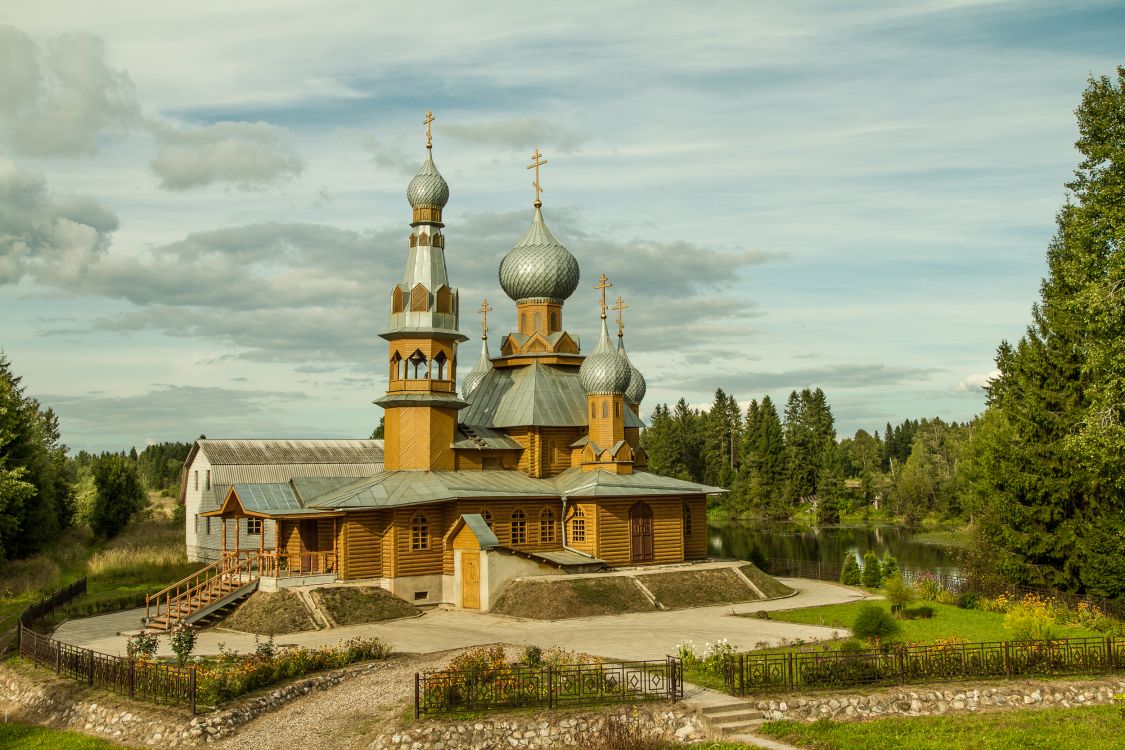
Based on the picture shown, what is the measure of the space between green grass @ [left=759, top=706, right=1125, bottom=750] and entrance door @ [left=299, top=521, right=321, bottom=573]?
18233 millimetres

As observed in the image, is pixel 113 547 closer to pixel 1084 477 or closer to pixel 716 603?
pixel 716 603

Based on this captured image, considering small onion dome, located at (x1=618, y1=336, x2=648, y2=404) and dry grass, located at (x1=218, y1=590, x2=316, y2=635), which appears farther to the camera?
small onion dome, located at (x1=618, y1=336, x2=648, y2=404)

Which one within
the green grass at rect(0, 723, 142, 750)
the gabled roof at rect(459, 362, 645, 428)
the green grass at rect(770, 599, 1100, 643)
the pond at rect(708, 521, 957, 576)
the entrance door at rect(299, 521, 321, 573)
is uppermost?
the gabled roof at rect(459, 362, 645, 428)

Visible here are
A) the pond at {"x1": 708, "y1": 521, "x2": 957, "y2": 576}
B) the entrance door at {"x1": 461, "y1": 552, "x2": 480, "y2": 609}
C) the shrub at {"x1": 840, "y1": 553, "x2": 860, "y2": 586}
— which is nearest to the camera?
the entrance door at {"x1": 461, "y1": 552, "x2": 480, "y2": 609}

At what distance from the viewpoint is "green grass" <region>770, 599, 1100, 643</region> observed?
24469mm

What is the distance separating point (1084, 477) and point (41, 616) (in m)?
30.3

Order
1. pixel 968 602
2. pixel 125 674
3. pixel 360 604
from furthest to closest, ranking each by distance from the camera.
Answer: pixel 968 602
pixel 360 604
pixel 125 674

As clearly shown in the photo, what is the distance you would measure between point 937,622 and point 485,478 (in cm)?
1494

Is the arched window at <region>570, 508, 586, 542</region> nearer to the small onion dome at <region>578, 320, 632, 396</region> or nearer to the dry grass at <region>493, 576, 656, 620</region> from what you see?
the dry grass at <region>493, 576, 656, 620</region>

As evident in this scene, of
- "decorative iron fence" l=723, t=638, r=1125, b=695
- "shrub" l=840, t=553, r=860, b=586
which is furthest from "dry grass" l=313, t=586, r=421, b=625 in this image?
"shrub" l=840, t=553, r=860, b=586

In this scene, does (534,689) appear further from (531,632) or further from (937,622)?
(937,622)

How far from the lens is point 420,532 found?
104ft

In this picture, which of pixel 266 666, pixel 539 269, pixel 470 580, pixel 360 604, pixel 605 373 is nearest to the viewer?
pixel 266 666

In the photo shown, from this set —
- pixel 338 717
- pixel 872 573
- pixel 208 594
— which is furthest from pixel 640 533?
pixel 338 717
